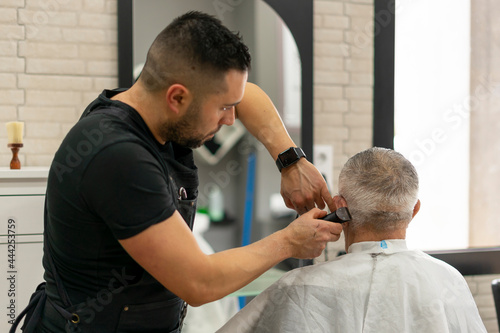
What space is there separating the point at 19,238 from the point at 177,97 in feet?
4.73

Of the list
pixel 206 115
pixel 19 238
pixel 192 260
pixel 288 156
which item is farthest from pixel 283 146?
pixel 19 238

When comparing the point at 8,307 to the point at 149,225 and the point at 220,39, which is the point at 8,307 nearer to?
the point at 149,225

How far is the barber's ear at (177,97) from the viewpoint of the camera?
1.30m

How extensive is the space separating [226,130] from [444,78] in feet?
5.65

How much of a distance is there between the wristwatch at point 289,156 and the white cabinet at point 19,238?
1.24 meters

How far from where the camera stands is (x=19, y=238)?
2.33 m

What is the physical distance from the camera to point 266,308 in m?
1.70

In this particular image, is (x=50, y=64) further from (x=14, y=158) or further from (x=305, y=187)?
(x=305, y=187)

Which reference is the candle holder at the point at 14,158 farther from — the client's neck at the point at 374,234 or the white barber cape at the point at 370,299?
the client's neck at the point at 374,234

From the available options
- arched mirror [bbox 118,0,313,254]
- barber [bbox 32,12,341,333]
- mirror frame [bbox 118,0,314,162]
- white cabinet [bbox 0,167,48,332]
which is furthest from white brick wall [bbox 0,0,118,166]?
barber [bbox 32,12,341,333]

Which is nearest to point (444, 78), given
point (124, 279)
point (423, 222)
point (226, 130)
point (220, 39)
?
point (423, 222)

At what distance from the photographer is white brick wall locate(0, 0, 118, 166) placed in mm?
2725

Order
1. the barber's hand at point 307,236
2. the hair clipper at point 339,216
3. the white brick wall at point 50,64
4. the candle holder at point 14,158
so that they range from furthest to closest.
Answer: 1. the white brick wall at point 50,64
2. the candle holder at point 14,158
3. the hair clipper at point 339,216
4. the barber's hand at point 307,236

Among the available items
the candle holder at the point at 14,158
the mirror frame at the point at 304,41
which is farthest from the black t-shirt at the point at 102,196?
the mirror frame at the point at 304,41
